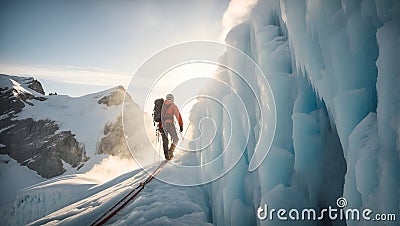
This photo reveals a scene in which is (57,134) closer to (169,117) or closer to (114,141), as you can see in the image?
(114,141)

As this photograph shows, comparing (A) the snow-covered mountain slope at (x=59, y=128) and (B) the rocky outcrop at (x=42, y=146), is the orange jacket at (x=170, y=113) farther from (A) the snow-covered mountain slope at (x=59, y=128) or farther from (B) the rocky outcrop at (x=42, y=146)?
(B) the rocky outcrop at (x=42, y=146)

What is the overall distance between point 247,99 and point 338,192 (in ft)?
9.77

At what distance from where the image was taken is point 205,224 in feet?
16.2

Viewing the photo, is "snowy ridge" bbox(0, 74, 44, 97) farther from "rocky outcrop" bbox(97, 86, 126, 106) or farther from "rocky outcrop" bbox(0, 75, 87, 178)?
"rocky outcrop" bbox(97, 86, 126, 106)

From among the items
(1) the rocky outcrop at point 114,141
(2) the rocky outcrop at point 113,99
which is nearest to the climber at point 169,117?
(1) the rocky outcrop at point 114,141

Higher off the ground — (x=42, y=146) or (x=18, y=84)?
(x=18, y=84)

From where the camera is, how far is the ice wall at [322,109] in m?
2.62

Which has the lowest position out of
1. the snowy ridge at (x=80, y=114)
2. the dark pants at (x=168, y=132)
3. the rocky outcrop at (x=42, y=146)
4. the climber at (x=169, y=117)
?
the rocky outcrop at (x=42, y=146)

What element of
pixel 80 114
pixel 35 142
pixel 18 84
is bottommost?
pixel 35 142

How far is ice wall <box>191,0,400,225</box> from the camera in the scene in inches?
103

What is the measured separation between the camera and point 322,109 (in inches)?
187

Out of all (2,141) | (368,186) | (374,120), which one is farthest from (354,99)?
(2,141)

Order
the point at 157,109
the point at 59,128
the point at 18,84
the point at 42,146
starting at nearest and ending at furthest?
the point at 157,109, the point at 42,146, the point at 59,128, the point at 18,84

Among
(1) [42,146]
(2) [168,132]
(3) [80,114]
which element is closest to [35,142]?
(1) [42,146]
